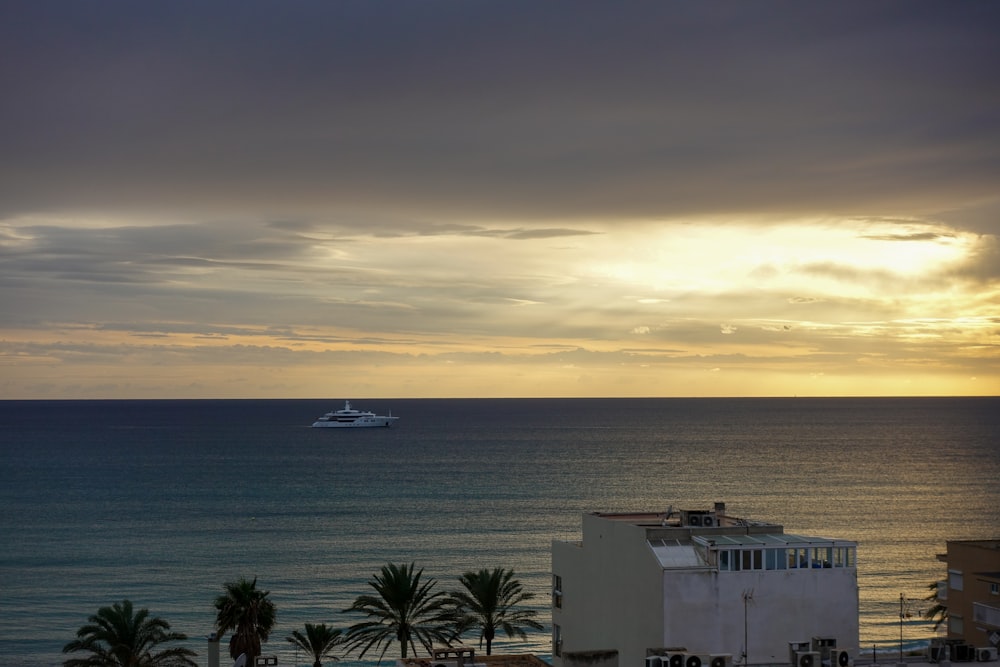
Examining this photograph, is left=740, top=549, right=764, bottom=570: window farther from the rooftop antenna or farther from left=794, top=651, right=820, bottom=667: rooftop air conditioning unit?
left=794, top=651, right=820, bottom=667: rooftop air conditioning unit

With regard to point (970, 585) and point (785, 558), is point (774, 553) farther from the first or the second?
point (970, 585)

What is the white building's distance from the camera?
43.6 metres

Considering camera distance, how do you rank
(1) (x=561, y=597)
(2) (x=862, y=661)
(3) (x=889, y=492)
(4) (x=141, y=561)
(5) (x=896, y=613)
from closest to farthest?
(2) (x=862, y=661)
(1) (x=561, y=597)
(5) (x=896, y=613)
(4) (x=141, y=561)
(3) (x=889, y=492)

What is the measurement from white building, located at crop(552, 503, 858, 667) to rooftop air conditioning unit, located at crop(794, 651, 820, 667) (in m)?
1.01

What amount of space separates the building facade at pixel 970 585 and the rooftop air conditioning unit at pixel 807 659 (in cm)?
1580

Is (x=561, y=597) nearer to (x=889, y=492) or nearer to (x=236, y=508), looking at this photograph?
(x=236, y=508)

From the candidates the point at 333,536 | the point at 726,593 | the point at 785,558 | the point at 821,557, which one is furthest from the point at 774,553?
the point at 333,536

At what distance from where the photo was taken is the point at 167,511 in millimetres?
163500

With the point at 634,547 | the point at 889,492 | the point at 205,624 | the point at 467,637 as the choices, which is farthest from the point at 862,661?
the point at 889,492

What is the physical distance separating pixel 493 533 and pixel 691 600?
9593cm

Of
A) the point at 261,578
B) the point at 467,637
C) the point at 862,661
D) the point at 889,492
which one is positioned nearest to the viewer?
the point at 862,661

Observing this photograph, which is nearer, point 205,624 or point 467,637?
point 467,637

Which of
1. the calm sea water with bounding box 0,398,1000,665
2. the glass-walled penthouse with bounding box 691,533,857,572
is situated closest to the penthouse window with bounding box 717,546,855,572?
the glass-walled penthouse with bounding box 691,533,857,572

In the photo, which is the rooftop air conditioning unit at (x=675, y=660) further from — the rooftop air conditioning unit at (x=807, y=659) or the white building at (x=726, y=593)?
the rooftop air conditioning unit at (x=807, y=659)
